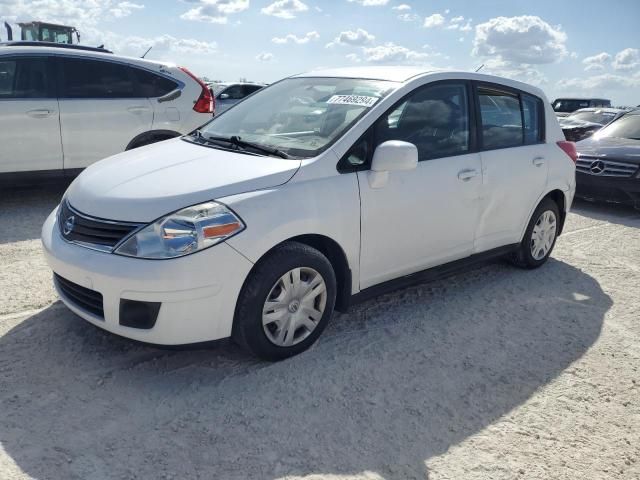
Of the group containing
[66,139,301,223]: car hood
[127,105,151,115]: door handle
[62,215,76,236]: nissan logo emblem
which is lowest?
[62,215,76,236]: nissan logo emblem

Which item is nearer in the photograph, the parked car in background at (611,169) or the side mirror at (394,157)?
the side mirror at (394,157)

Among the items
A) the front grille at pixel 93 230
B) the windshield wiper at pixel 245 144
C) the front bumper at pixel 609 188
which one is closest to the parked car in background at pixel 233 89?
the front bumper at pixel 609 188

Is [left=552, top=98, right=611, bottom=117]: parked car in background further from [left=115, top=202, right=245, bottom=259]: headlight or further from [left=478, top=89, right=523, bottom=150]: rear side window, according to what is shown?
[left=115, top=202, right=245, bottom=259]: headlight

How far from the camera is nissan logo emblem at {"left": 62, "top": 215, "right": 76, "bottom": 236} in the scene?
9.81 feet

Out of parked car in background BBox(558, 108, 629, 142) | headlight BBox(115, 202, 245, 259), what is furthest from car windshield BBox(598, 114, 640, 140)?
headlight BBox(115, 202, 245, 259)

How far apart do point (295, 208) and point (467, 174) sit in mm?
1549

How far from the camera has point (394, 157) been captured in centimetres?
323

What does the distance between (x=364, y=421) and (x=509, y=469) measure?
685 mm

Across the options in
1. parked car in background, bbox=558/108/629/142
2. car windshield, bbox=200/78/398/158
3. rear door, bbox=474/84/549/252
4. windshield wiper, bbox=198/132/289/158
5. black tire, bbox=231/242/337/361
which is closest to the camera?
black tire, bbox=231/242/337/361

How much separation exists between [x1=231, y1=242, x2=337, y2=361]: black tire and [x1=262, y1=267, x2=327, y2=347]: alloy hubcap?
3 cm

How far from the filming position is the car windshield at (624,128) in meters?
8.65

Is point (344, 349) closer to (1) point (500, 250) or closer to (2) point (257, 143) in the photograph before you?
(2) point (257, 143)

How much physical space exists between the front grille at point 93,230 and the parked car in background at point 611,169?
7.14 metres

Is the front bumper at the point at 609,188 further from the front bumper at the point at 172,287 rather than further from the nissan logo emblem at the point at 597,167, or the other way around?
the front bumper at the point at 172,287
